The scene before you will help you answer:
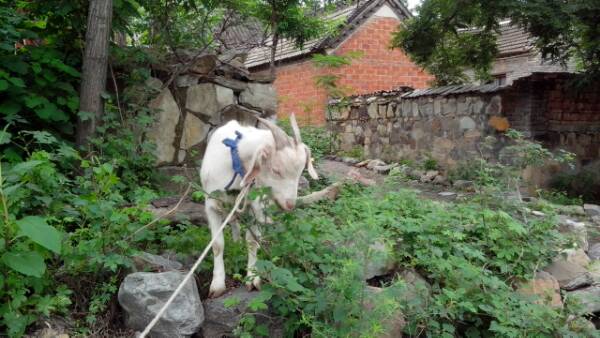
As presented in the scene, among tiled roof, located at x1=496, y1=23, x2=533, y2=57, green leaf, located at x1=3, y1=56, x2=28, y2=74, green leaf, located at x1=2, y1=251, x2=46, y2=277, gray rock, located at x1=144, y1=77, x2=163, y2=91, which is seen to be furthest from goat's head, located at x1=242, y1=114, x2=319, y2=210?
tiled roof, located at x1=496, y1=23, x2=533, y2=57

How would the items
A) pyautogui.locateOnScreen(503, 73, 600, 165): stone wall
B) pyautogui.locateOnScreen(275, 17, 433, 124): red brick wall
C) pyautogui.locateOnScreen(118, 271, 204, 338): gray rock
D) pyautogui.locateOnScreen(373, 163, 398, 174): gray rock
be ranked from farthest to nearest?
pyautogui.locateOnScreen(275, 17, 433, 124): red brick wall → pyautogui.locateOnScreen(373, 163, 398, 174): gray rock → pyautogui.locateOnScreen(503, 73, 600, 165): stone wall → pyautogui.locateOnScreen(118, 271, 204, 338): gray rock

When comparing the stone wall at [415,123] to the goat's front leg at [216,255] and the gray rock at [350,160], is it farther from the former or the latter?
the goat's front leg at [216,255]

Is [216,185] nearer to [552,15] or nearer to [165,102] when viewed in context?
[165,102]

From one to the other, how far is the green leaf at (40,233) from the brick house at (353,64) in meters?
12.1

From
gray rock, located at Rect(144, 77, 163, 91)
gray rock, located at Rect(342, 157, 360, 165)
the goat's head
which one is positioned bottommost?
gray rock, located at Rect(342, 157, 360, 165)

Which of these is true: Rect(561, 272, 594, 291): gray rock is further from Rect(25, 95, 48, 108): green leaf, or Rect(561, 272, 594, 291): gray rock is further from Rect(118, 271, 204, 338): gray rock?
Rect(25, 95, 48, 108): green leaf

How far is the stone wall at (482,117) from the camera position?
7.86 meters

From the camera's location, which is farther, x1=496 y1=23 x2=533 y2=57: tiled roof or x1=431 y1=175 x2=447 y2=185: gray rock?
x1=496 y1=23 x2=533 y2=57: tiled roof

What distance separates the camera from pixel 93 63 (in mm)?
4832

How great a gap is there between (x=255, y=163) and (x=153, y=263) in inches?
42.1

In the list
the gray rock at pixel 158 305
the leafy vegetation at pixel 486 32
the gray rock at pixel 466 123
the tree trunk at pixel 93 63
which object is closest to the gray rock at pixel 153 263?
the gray rock at pixel 158 305

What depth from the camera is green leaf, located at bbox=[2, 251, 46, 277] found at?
8.21 feet

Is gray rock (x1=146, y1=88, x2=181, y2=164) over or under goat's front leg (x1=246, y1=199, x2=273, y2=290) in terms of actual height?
over

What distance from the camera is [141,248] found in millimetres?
3641
